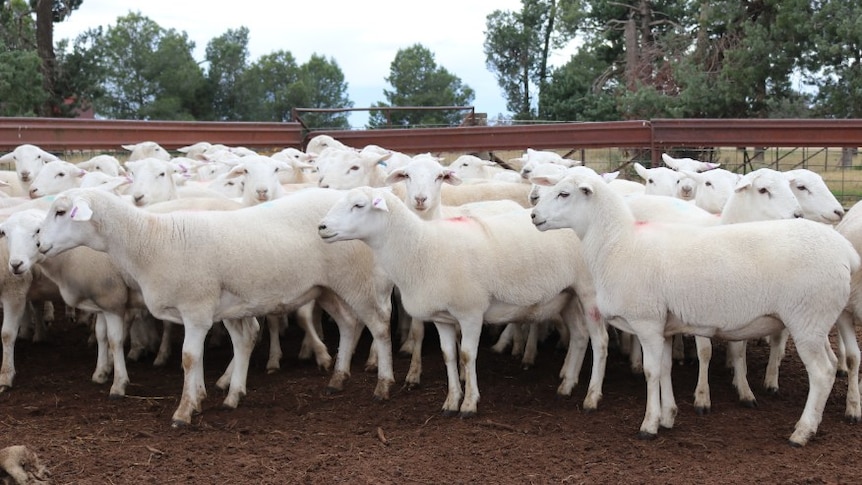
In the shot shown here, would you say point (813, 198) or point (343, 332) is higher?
point (813, 198)

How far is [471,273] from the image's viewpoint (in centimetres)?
665

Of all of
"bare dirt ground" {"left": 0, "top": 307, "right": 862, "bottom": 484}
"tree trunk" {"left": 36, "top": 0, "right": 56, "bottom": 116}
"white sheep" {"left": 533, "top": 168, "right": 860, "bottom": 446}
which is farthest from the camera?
"tree trunk" {"left": 36, "top": 0, "right": 56, "bottom": 116}

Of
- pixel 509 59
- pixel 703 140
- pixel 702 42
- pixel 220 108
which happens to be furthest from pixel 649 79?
pixel 220 108

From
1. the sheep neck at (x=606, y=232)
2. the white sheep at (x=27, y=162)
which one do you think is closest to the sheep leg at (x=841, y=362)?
the sheep neck at (x=606, y=232)

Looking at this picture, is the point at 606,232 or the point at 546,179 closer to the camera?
the point at 606,232

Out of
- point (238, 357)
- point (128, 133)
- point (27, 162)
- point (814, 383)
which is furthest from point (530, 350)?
point (128, 133)

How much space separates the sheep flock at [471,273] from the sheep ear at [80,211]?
2cm

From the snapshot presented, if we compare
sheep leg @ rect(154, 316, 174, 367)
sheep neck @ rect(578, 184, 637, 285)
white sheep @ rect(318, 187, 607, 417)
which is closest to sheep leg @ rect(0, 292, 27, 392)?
sheep leg @ rect(154, 316, 174, 367)

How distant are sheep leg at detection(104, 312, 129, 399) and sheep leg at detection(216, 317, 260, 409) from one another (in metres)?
0.72

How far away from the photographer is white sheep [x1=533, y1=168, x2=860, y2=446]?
5.70m

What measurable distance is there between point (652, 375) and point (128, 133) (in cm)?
1055

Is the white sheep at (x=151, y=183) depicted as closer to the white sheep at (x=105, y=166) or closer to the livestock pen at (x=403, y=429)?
the livestock pen at (x=403, y=429)

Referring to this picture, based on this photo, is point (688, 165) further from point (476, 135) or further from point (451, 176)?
point (476, 135)

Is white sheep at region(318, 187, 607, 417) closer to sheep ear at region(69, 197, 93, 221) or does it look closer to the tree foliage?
sheep ear at region(69, 197, 93, 221)
